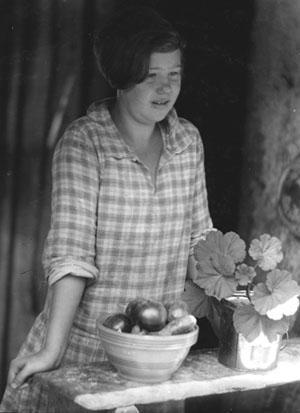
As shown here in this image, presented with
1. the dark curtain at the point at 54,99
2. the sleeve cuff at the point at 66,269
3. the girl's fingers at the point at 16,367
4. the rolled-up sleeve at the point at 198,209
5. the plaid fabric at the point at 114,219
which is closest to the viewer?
the girl's fingers at the point at 16,367

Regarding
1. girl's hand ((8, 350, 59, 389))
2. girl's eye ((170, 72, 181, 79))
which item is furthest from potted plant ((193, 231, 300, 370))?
girl's eye ((170, 72, 181, 79))

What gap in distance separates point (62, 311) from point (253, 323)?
1.90 ft

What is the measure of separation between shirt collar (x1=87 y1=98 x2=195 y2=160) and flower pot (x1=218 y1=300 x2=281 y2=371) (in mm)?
644

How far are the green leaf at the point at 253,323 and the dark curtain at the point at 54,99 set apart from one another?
139cm

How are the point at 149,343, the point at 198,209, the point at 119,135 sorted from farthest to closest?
the point at 198,209
the point at 119,135
the point at 149,343

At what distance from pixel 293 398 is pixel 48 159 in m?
1.51

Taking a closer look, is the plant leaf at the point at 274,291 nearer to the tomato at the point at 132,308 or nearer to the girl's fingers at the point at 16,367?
the tomato at the point at 132,308

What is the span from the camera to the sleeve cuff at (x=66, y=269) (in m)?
2.88

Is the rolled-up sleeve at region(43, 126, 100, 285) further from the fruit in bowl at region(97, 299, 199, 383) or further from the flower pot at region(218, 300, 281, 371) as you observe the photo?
the flower pot at region(218, 300, 281, 371)

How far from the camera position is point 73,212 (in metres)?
2.97

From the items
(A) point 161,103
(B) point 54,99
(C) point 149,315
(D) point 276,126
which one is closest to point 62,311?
(C) point 149,315

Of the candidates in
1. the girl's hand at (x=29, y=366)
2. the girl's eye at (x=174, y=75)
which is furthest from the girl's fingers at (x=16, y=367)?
the girl's eye at (x=174, y=75)

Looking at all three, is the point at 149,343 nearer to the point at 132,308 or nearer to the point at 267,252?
the point at 132,308

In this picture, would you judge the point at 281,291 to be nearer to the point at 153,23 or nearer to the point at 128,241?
the point at 128,241
